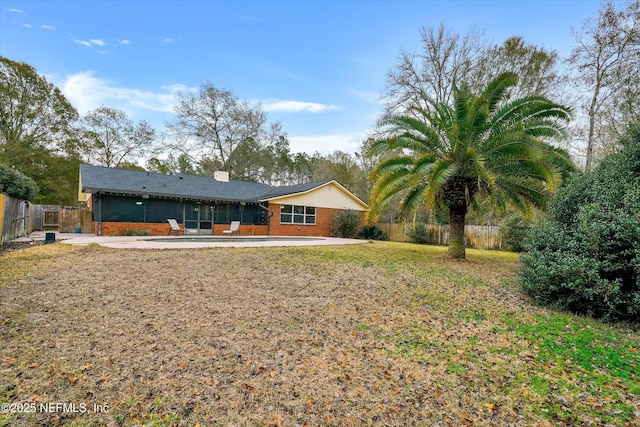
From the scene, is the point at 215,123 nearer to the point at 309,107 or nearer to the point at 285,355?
the point at 309,107

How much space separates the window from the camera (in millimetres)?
20812

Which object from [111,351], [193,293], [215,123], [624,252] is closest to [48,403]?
[111,351]

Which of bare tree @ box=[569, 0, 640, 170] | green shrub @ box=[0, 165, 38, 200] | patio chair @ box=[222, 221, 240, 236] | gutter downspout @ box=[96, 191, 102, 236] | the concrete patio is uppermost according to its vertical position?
bare tree @ box=[569, 0, 640, 170]

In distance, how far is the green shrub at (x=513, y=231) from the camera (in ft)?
47.7

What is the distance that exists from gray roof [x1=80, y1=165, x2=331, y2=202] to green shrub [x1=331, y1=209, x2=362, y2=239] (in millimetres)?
2764

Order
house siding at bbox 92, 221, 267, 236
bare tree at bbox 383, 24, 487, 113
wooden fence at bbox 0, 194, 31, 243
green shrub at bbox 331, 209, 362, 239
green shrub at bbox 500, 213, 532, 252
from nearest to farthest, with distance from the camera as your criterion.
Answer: wooden fence at bbox 0, 194, 31, 243 < green shrub at bbox 500, 213, 532, 252 < house siding at bbox 92, 221, 267, 236 < bare tree at bbox 383, 24, 487, 113 < green shrub at bbox 331, 209, 362, 239

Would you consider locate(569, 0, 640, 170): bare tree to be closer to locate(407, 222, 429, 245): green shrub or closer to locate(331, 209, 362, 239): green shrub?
locate(407, 222, 429, 245): green shrub

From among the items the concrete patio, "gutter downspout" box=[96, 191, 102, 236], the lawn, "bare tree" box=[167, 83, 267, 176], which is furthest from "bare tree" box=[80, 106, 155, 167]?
the lawn

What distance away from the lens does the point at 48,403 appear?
240 centimetres

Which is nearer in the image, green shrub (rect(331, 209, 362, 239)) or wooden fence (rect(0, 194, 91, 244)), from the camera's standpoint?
wooden fence (rect(0, 194, 91, 244))

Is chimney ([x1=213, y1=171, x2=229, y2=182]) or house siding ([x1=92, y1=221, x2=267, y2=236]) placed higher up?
chimney ([x1=213, y1=171, x2=229, y2=182])

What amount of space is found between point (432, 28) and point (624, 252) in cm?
1851

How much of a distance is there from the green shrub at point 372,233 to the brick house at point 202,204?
237cm

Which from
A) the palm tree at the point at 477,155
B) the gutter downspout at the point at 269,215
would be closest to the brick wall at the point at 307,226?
the gutter downspout at the point at 269,215
